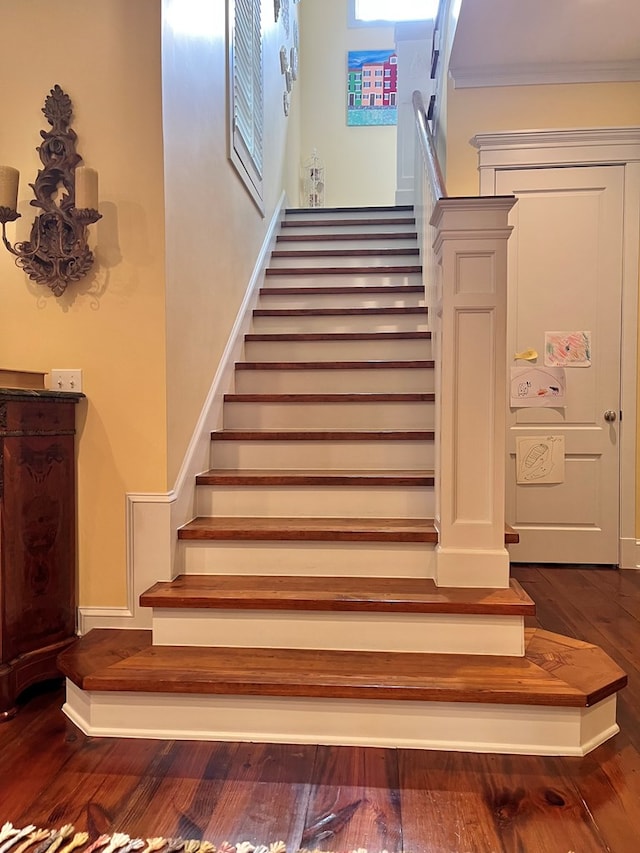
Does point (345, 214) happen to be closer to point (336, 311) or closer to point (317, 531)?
point (336, 311)

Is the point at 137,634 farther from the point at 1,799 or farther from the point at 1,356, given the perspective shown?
the point at 1,356

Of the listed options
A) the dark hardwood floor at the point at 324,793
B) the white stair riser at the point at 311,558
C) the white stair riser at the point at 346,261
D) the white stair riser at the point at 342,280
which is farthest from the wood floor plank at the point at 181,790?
the white stair riser at the point at 346,261

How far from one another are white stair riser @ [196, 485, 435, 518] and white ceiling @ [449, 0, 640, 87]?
2.35 meters

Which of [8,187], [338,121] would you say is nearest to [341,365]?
[8,187]

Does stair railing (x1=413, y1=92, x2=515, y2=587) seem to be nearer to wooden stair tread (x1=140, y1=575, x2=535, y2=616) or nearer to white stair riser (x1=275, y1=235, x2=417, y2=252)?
wooden stair tread (x1=140, y1=575, x2=535, y2=616)

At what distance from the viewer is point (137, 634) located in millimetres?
1875

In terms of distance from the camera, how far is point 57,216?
6.02 feet

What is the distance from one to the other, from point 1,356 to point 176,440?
66 centimetres

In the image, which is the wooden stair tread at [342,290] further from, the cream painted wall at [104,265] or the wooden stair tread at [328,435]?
the cream painted wall at [104,265]

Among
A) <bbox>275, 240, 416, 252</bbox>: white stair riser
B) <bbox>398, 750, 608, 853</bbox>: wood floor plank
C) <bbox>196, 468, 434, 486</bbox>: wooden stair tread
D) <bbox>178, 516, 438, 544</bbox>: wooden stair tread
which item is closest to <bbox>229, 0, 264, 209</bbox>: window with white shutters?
<bbox>275, 240, 416, 252</bbox>: white stair riser

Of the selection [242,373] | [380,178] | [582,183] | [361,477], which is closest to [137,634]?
[361,477]

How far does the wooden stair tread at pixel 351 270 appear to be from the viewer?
11.6 feet

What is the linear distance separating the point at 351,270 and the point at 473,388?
2038 millimetres

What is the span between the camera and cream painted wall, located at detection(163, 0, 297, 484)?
1971 millimetres
